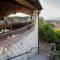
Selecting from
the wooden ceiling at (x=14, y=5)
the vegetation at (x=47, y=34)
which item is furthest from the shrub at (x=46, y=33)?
the wooden ceiling at (x=14, y=5)

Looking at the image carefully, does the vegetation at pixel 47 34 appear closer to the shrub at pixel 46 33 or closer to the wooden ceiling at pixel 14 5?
the shrub at pixel 46 33

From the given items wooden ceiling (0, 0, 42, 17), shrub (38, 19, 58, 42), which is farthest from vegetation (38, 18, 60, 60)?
wooden ceiling (0, 0, 42, 17)

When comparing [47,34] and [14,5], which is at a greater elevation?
[14,5]

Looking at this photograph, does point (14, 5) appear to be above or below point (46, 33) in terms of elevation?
above

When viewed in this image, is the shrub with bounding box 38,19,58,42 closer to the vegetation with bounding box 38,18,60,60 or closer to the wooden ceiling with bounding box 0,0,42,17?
the vegetation with bounding box 38,18,60,60

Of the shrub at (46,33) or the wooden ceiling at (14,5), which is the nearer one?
the wooden ceiling at (14,5)

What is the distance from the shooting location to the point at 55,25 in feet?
53.6

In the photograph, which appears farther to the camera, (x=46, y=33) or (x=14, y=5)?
(x=46, y=33)

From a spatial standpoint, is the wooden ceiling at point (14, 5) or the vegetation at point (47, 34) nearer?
the wooden ceiling at point (14, 5)

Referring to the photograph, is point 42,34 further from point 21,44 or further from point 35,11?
point 21,44

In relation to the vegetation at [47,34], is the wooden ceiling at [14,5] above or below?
above

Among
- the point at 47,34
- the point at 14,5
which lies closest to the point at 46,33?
the point at 47,34

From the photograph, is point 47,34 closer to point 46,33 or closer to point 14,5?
point 46,33

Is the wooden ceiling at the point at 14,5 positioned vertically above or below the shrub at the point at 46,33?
above
